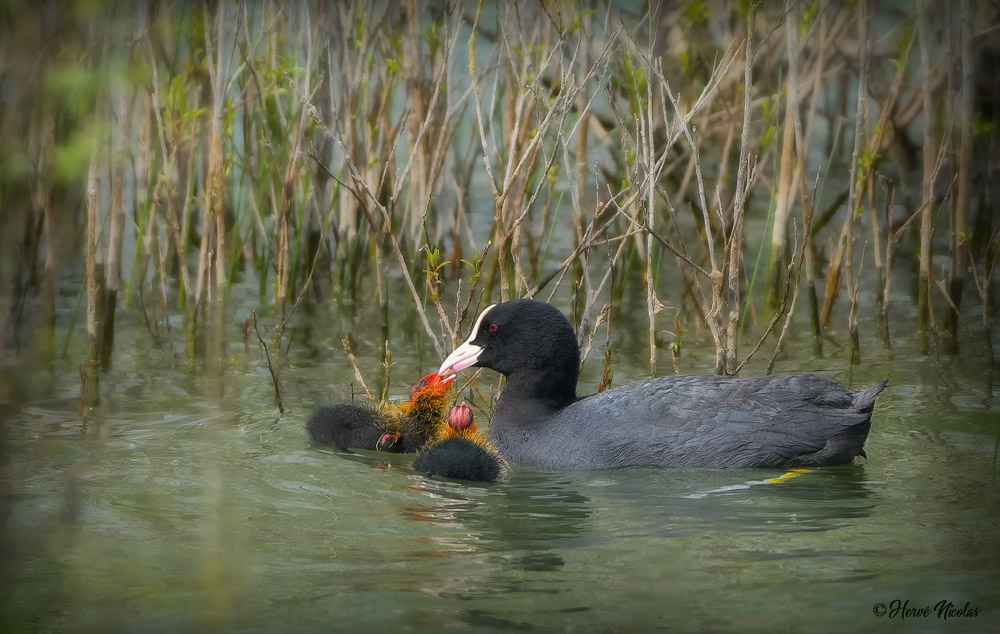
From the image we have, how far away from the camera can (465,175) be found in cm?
808

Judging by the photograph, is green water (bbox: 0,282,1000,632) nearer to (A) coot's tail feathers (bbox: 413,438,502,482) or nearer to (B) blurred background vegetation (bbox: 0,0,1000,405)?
(A) coot's tail feathers (bbox: 413,438,502,482)

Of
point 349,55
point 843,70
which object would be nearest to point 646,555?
point 349,55

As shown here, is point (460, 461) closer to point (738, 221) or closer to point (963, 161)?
point (738, 221)

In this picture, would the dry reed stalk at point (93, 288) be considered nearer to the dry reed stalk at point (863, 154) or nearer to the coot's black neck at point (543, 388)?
the coot's black neck at point (543, 388)

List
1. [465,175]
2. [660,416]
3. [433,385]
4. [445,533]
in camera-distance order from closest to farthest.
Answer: [445,533], [660,416], [433,385], [465,175]

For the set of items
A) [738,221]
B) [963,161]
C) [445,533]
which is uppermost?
[963,161]

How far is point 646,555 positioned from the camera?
13.3 feet

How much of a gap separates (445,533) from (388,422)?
121 centimetres

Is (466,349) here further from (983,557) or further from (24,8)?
(24,8)

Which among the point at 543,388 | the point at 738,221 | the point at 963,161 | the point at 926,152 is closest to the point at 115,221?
the point at 543,388

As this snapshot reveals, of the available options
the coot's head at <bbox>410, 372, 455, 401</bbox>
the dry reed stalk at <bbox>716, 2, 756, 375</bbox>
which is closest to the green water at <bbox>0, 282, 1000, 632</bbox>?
the coot's head at <bbox>410, 372, 455, 401</bbox>

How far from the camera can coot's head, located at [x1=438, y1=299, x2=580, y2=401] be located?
217 inches

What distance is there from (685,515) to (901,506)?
78cm

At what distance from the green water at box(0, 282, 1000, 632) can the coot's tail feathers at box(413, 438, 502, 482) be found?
7 cm
